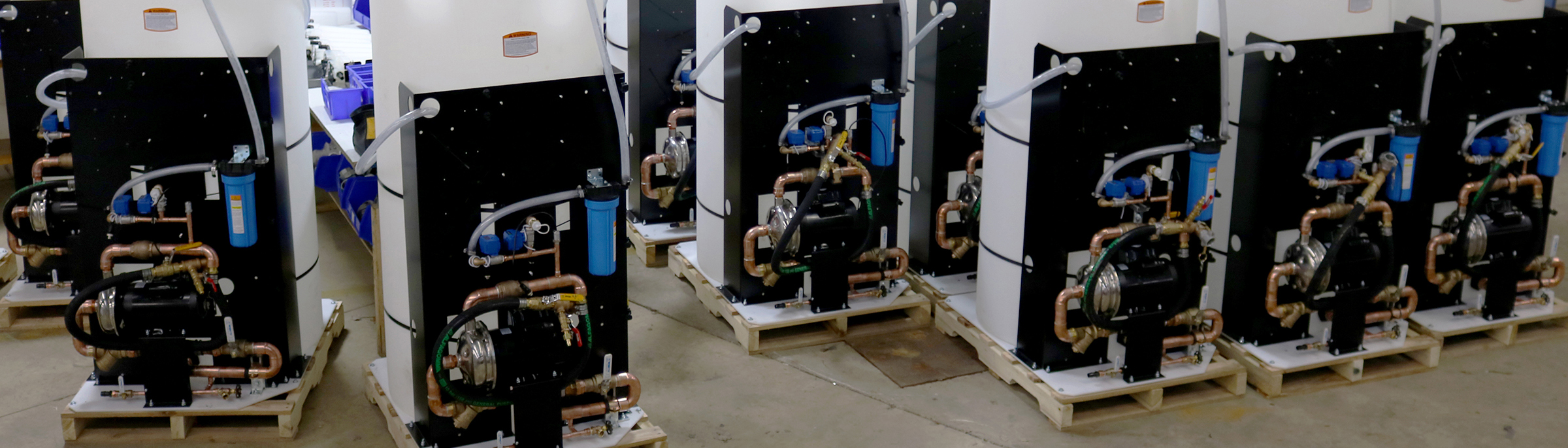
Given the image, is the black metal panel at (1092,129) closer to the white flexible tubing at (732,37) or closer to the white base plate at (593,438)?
the white flexible tubing at (732,37)

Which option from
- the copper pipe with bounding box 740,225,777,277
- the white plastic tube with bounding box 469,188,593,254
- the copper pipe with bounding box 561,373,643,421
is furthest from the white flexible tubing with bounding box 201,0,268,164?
the copper pipe with bounding box 740,225,777,277

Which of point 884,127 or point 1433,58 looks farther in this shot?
point 884,127

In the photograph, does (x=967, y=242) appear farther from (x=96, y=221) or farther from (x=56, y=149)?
(x=56, y=149)

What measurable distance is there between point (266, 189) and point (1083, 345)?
8.73ft

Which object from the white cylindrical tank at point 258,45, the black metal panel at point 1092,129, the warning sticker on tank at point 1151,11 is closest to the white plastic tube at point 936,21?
the black metal panel at point 1092,129

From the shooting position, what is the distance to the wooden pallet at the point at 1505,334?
5.07 meters

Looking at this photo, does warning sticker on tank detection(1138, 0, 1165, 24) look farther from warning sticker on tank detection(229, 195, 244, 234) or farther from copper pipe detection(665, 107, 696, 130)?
warning sticker on tank detection(229, 195, 244, 234)

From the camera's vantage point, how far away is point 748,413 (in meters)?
4.49

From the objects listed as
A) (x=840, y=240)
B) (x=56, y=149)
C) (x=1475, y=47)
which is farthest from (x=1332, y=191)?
(x=56, y=149)

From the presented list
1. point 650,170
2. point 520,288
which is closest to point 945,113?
point 650,170

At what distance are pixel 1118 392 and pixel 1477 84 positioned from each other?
1779 millimetres

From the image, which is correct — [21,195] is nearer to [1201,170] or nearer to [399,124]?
[399,124]

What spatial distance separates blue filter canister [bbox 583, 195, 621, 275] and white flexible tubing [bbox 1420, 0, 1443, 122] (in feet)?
9.03

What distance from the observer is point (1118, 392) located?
4.45 metres
